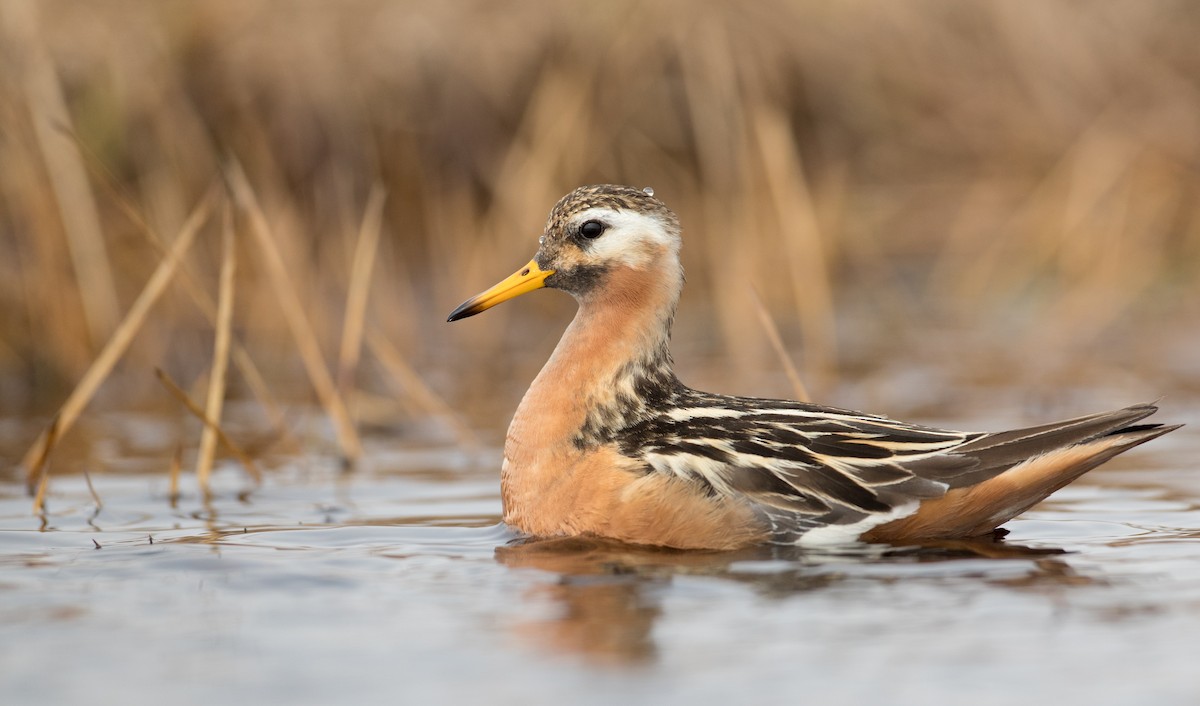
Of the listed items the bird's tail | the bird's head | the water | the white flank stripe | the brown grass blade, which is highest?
the bird's head

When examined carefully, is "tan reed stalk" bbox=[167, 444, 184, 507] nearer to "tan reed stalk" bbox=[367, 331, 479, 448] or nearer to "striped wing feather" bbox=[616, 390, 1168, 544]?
"tan reed stalk" bbox=[367, 331, 479, 448]

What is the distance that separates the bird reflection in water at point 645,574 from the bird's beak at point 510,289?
1139 mm

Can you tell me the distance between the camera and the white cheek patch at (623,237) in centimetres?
711

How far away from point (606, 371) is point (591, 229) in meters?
0.63

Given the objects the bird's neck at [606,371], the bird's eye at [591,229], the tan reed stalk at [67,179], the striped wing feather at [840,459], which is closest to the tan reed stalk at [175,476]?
the bird's neck at [606,371]

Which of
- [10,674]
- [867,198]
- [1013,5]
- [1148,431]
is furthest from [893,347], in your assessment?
[10,674]

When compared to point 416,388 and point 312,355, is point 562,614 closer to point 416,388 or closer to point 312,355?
point 312,355

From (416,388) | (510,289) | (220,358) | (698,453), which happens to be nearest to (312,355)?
(416,388)

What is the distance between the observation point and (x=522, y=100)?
13.5 metres

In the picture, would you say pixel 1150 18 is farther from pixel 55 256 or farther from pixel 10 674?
pixel 10 674

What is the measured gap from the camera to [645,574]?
5.84m

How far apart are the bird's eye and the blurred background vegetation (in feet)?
9.33

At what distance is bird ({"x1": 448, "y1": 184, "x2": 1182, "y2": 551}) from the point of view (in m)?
6.28

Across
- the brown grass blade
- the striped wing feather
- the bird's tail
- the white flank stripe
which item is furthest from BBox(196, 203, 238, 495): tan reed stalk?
the bird's tail
